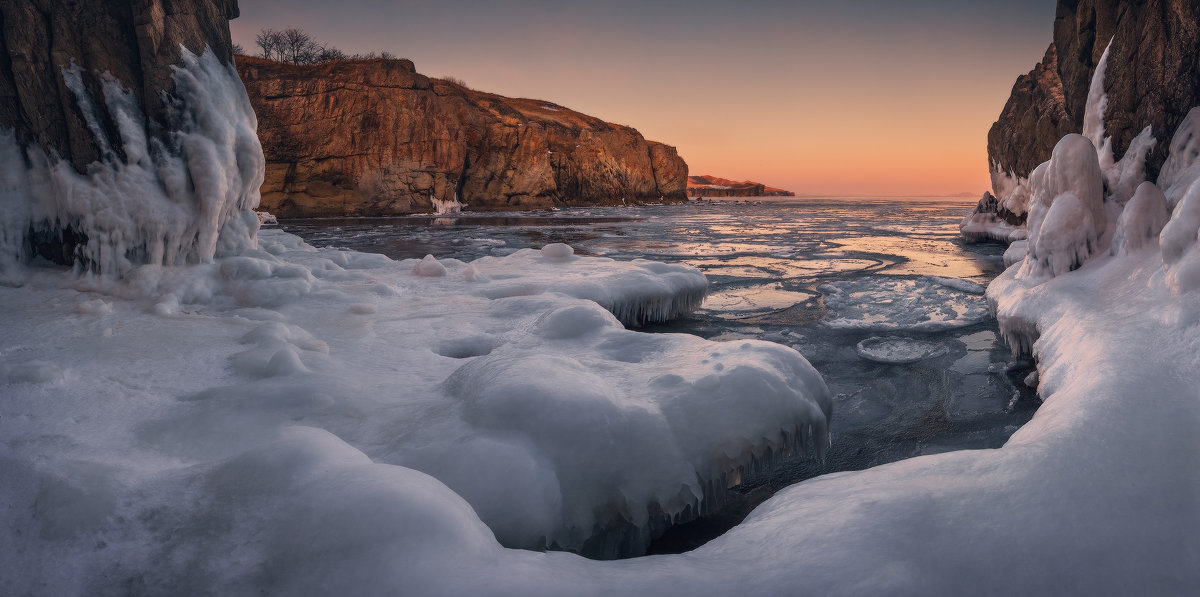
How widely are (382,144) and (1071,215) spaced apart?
101ft

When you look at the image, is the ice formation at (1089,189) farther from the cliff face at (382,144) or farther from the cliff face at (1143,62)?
the cliff face at (382,144)

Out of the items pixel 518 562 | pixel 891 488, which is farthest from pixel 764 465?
pixel 518 562

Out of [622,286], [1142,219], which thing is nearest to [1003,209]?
[1142,219]

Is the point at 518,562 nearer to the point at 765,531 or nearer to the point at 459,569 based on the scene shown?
the point at 459,569

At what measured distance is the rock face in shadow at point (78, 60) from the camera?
14.3 feet

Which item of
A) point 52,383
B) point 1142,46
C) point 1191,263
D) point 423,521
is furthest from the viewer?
point 1142,46

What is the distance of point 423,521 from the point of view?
152cm

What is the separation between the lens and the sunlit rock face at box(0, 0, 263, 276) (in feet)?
14.3

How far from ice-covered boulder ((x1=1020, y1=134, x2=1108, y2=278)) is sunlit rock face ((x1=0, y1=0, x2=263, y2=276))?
7.45 metres

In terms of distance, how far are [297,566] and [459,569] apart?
44 cm

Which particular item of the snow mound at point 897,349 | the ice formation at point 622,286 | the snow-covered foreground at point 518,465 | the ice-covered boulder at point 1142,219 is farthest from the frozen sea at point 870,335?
the ice-covered boulder at point 1142,219

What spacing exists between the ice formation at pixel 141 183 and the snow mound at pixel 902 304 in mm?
6127

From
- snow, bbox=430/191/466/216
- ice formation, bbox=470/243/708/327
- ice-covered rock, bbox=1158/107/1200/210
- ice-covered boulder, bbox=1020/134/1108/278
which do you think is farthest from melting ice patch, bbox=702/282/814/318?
snow, bbox=430/191/466/216

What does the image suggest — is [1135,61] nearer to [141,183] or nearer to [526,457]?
[526,457]
